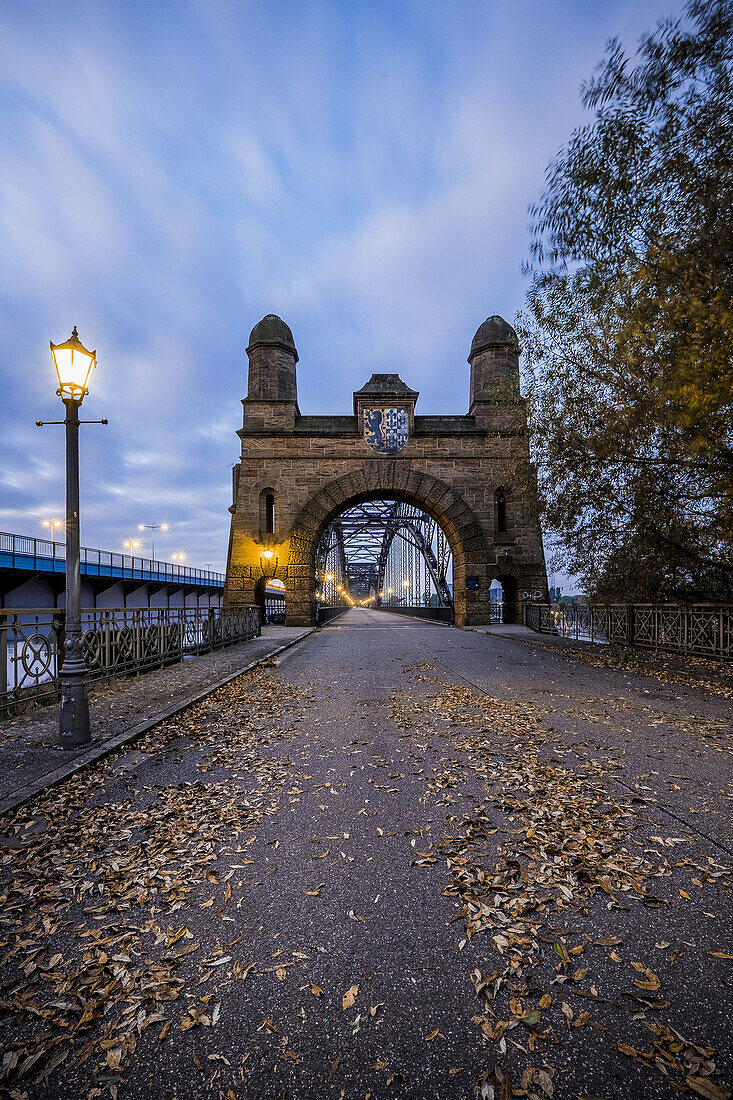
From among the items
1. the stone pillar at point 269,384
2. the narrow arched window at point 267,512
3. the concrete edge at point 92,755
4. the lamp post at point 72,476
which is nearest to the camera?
the concrete edge at point 92,755

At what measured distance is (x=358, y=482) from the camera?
24641 mm

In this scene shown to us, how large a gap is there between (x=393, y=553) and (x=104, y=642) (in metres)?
73.4

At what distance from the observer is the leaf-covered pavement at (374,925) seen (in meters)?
1.69

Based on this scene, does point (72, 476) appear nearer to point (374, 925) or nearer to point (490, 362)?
point (374, 925)

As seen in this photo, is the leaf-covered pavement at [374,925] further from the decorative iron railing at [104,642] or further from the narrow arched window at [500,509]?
the narrow arched window at [500,509]

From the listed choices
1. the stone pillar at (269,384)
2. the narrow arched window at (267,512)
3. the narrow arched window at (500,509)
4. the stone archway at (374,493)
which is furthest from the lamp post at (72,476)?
the narrow arched window at (500,509)

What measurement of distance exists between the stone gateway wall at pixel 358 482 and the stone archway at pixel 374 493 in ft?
0.17

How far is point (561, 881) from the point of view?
8.97 feet

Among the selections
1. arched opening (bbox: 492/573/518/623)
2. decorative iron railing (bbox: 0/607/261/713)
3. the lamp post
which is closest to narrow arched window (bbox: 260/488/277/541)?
decorative iron railing (bbox: 0/607/261/713)

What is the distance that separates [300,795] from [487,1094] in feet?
8.43

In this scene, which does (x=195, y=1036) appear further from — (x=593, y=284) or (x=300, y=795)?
(x=593, y=284)

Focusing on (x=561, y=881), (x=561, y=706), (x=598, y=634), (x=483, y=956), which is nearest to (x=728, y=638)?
(x=598, y=634)

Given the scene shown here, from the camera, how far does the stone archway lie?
24.1m

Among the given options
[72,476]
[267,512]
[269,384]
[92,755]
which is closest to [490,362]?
[269,384]
